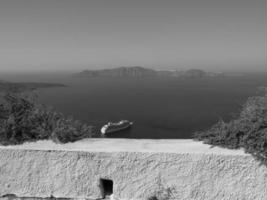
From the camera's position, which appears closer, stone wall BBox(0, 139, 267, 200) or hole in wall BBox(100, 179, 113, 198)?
stone wall BBox(0, 139, 267, 200)

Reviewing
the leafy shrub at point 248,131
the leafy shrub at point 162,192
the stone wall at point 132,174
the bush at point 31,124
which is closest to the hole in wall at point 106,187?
the stone wall at point 132,174

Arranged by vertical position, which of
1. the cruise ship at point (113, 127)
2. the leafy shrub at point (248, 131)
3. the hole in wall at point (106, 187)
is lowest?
the cruise ship at point (113, 127)

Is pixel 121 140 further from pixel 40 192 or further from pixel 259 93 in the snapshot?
pixel 259 93

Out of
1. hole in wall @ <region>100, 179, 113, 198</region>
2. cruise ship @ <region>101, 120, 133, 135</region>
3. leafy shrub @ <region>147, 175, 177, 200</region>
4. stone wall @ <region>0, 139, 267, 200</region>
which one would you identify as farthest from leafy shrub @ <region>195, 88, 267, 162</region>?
cruise ship @ <region>101, 120, 133, 135</region>

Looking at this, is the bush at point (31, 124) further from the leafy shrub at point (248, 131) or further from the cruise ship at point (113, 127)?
the cruise ship at point (113, 127)

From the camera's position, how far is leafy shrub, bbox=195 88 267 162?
8.40 ft

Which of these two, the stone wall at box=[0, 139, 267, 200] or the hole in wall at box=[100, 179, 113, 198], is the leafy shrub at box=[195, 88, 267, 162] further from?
the hole in wall at box=[100, 179, 113, 198]

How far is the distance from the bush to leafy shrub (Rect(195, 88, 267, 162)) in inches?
67.9

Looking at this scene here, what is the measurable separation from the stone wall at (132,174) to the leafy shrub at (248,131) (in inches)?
5.5

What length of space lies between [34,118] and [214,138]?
2370mm

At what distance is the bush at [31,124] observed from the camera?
307 cm

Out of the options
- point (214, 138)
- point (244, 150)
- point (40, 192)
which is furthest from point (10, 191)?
point (244, 150)

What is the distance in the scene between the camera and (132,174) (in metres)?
2.74

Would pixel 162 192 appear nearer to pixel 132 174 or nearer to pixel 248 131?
pixel 132 174
